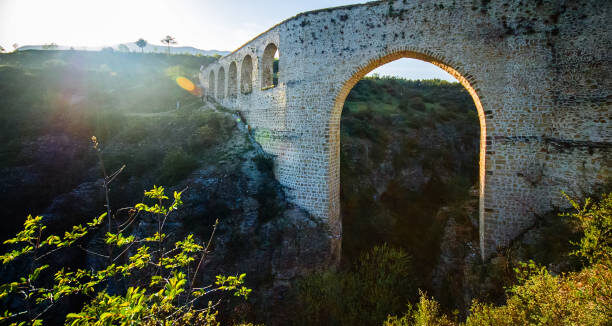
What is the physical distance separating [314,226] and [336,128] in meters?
3.46

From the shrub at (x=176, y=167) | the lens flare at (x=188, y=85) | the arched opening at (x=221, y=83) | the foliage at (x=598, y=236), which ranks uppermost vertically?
the lens flare at (x=188, y=85)

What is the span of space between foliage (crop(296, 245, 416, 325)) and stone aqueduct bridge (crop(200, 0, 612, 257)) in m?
1.86

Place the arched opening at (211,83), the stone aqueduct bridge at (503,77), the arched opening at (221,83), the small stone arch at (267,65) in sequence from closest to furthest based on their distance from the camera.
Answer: the stone aqueduct bridge at (503,77) → the small stone arch at (267,65) → the arched opening at (221,83) → the arched opening at (211,83)

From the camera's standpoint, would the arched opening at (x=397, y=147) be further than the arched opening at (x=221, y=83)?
No

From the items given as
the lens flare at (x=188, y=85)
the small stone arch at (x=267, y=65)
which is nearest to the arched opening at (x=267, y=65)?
the small stone arch at (x=267, y=65)

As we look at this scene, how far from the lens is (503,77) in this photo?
636cm

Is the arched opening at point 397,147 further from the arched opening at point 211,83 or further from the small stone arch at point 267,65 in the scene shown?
the arched opening at point 211,83

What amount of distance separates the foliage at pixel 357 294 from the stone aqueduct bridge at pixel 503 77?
1.86 metres

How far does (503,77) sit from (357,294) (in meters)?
7.40

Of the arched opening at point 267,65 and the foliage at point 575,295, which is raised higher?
the arched opening at point 267,65

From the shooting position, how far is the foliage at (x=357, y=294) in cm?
744

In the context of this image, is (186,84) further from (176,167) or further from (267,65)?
(176,167)

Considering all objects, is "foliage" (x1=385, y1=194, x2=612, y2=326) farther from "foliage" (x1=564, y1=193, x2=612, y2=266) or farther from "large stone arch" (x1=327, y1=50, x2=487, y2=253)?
"large stone arch" (x1=327, y1=50, x2=487, y2=253)

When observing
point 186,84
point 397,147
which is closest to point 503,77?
point 397,147
